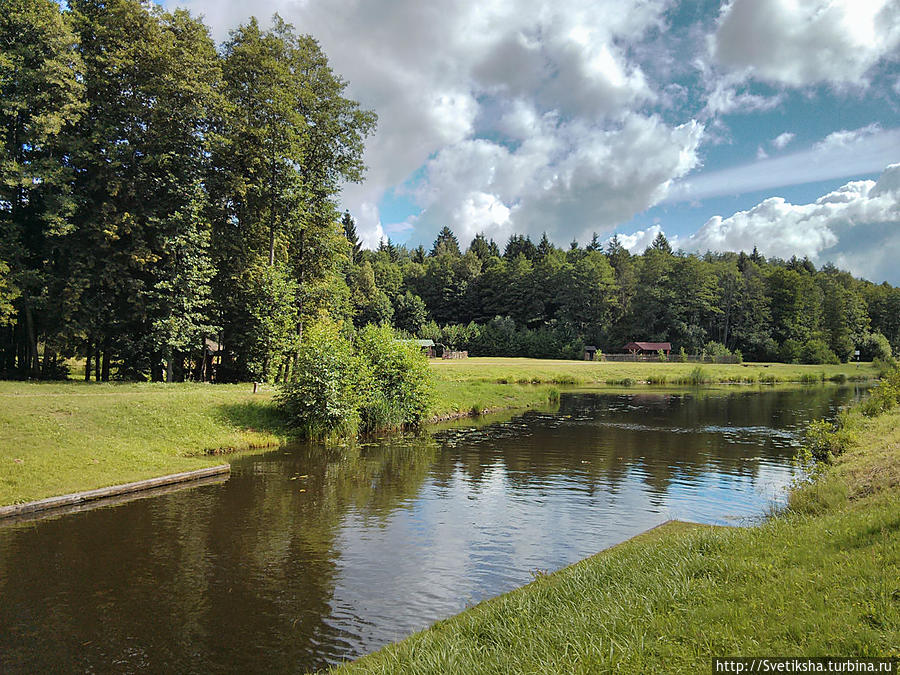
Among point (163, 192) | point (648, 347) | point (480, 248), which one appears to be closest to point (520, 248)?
point (480, 248)

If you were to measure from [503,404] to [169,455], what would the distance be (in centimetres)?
2643

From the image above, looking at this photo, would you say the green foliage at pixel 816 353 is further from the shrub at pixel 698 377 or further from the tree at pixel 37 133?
the tree at pixel 37 133

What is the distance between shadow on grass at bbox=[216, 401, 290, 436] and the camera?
25062 mm

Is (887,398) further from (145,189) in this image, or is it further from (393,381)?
(145,189)

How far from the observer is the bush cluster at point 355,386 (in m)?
25.8

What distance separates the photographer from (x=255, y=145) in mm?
35688

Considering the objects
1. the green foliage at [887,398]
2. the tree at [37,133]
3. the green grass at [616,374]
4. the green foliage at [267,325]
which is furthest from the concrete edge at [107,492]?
the green grass at [616,374]

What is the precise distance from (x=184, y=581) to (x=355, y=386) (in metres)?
16.7

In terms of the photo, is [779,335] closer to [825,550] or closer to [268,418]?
[268,418]

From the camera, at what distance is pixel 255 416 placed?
85.2 ft

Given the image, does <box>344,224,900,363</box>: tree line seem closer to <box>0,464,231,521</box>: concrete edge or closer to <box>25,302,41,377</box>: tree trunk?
<box>25,302,41,377</box>: tree trunk

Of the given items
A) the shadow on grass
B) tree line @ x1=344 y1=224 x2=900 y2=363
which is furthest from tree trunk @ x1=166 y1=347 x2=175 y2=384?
tree line @ x1=344 y1=224 x2=900 y2=363

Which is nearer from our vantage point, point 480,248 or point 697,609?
point 697,609

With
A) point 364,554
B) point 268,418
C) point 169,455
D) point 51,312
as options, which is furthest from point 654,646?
point 51,312
